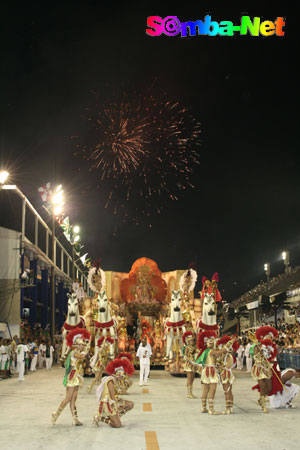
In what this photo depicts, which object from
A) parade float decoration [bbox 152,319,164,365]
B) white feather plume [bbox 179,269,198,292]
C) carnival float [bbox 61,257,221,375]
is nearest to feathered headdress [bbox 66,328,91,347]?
carnival float [bbox 61,257,221,375]

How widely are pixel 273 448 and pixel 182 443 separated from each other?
4.84 ft

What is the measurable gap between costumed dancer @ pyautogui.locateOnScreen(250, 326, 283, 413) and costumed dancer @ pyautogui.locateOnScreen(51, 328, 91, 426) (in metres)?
4.50

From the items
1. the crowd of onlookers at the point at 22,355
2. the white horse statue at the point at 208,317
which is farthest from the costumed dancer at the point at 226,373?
the crowd of onlookers at the point at 22,355

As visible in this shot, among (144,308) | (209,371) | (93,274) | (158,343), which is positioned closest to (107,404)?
(209,371)

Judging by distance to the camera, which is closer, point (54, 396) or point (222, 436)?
point (222, 436)

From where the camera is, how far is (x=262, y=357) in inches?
524

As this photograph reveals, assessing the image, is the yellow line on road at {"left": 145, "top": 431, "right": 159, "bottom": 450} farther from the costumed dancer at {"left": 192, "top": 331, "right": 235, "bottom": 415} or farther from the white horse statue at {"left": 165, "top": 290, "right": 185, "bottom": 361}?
the white horse statue at {"left": 165, "top": 290, "right": 185, "bottom": 361}

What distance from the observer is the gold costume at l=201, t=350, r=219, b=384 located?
12312mm

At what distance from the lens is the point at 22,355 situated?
23.7m

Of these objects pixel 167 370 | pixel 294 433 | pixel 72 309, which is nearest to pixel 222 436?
pixel 294 433

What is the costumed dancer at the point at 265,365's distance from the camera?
13141mm

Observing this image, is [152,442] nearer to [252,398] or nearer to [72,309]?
[252,398]

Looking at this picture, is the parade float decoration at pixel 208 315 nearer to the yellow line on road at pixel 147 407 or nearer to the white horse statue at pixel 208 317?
the white horse statue at pixel 208 317

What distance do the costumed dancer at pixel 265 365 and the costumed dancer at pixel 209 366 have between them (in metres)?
0.95
